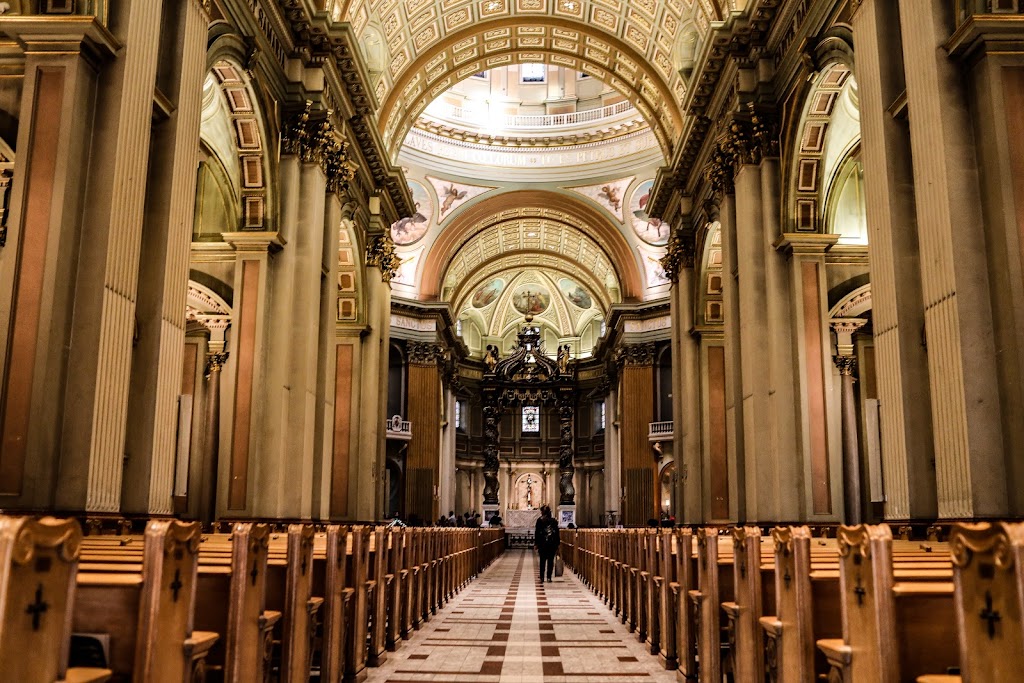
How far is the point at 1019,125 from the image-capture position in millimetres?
6379

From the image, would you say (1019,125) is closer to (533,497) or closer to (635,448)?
(635,448)

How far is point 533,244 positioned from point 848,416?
23370mm

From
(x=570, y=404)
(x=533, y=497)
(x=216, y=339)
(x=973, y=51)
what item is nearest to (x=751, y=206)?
(x=973, y=51)

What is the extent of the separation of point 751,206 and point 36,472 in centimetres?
928

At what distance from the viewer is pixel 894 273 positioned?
7.36 meters

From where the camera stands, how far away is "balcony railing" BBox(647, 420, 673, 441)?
93.9 ft

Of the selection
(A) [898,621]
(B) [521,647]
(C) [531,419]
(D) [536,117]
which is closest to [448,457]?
(C) [531,419]

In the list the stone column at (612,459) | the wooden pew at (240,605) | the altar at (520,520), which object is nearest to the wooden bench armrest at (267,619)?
the wooden pew at (240,605)

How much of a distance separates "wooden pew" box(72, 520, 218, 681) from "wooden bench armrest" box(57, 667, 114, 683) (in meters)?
0.26

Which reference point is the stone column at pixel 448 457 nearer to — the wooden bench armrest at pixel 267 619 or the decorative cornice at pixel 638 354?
the decorative cornice at pixel 638 354

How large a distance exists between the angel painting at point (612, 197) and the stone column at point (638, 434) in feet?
15.4

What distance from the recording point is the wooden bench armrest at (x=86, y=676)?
86.1 inches

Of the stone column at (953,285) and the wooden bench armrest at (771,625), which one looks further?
the stone column at (953,285)

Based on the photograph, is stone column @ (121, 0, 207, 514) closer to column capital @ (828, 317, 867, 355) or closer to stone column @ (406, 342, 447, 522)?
column capital @ (828, 317, 867, 355)
